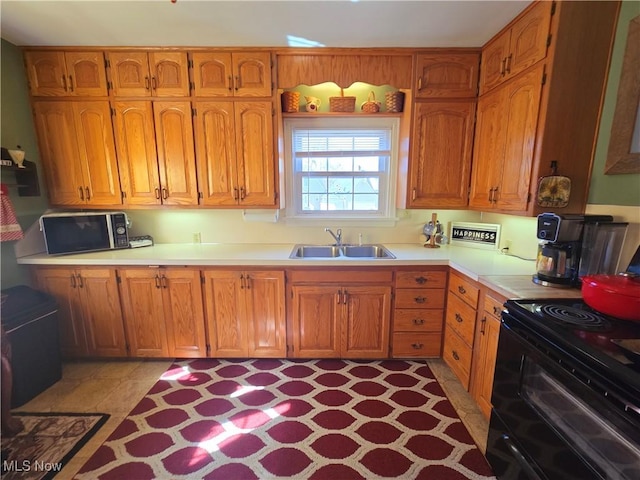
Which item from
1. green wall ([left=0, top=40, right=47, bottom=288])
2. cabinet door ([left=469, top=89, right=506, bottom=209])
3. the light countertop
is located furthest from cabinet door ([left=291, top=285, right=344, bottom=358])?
green wall ([left=0, top=40, right=47, bottom=288])

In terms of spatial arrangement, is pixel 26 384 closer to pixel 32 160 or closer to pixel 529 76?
pixel 32 160

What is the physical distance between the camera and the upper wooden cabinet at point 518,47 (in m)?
1.63

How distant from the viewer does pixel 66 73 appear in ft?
7.36

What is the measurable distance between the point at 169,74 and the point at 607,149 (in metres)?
3.04

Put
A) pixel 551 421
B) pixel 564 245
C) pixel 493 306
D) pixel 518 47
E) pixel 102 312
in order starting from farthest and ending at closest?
pixel 102 312 → pixel 518 47 → pixel 493 306 → pixel 564 245 → pixel 551 421

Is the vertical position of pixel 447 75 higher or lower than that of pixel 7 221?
higher

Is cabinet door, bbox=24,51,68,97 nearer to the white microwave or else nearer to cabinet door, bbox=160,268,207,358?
the white microwave

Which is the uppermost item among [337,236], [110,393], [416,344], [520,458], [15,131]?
[15,131]

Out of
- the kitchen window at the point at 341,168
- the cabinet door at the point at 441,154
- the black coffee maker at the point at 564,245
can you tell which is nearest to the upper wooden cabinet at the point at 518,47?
the cabinet door at the point at 441,154

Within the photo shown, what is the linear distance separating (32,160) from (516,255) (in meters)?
4.03

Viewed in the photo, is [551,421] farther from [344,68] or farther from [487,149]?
[344,68]

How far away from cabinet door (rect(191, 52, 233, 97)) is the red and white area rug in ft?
7.44

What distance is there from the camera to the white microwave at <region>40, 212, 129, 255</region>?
223 centimetres

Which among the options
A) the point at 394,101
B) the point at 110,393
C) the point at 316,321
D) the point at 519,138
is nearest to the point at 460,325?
the point at 316,321
